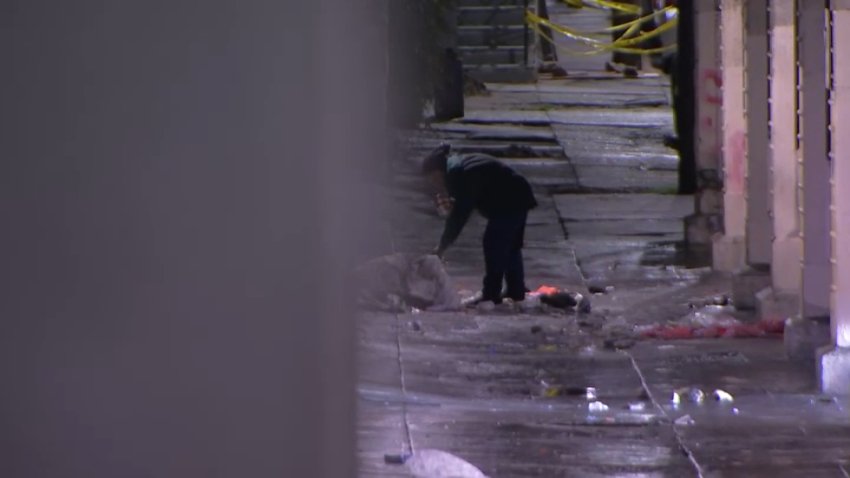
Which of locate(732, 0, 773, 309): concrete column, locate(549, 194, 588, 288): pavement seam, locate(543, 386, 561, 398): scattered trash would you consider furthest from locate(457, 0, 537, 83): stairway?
locate(543, 386, 561, 398): scattered trash

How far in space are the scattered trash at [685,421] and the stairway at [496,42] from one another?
2005 centimetres

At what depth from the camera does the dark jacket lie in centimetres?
1191

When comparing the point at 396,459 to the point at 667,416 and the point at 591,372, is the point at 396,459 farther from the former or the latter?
the point at 591,372

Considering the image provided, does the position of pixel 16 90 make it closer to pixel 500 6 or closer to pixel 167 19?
pixel 167 19

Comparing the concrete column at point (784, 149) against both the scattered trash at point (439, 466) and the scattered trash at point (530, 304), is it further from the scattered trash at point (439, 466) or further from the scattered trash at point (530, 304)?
the scattered trash at point (439, 466)

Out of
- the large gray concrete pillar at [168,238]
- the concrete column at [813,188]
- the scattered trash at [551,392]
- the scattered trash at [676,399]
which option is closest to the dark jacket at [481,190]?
the concrete column at [813,188]

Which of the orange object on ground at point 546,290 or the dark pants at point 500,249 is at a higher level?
the dark pants at point 500,249

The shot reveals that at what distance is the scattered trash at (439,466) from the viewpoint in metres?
6.41

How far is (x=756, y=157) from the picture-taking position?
11.5m

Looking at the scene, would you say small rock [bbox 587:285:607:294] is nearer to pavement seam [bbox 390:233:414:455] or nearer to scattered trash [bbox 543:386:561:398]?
pavement seam [bbox 390:233:414:455]

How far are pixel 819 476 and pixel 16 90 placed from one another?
16.5 feet

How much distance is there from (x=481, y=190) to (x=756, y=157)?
6.81ft

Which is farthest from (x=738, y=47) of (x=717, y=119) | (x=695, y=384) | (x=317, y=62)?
(x=317, y=62)

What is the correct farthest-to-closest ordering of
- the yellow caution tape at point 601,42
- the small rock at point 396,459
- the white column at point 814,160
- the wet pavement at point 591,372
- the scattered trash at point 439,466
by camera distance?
the yellow caution tape at point 601,42
the white column at point 814,160
the wet pavement at point 591,372
the small rock at point 396,459
the scattered trash at point 439,466
